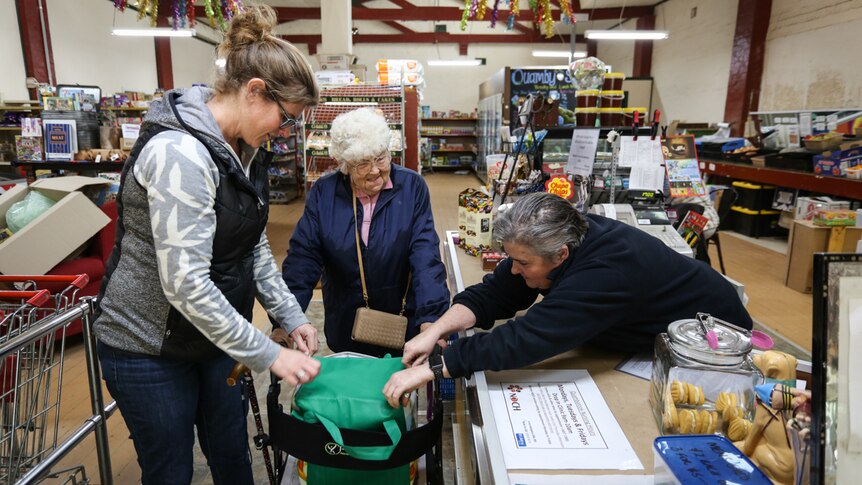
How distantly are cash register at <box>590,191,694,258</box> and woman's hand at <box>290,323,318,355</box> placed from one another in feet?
5.10

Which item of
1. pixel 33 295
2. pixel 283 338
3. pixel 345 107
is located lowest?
pixel 283 338

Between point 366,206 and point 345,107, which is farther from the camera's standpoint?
point 345,107

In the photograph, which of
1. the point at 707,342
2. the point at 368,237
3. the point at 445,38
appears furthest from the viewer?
the point at 445,38

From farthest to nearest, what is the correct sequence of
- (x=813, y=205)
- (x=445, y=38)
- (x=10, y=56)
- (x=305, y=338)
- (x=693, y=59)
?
(x=445, y=38), (x=693, y=59), (x=10, y=56), (x=813, y=205), (x=305, y=338)

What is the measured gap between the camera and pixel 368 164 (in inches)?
80.4

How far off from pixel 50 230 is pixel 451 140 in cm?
1396

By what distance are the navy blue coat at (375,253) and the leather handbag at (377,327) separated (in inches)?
2.6

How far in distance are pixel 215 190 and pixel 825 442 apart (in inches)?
48.5

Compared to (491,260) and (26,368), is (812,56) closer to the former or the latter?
(491,260)

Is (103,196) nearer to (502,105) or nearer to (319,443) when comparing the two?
(319,443)

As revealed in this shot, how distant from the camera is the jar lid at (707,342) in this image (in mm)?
1062

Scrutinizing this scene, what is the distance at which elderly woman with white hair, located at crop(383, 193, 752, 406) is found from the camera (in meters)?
1.35

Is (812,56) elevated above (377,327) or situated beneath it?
elevated above

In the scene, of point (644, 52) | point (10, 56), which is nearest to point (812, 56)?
point (644, 52)
